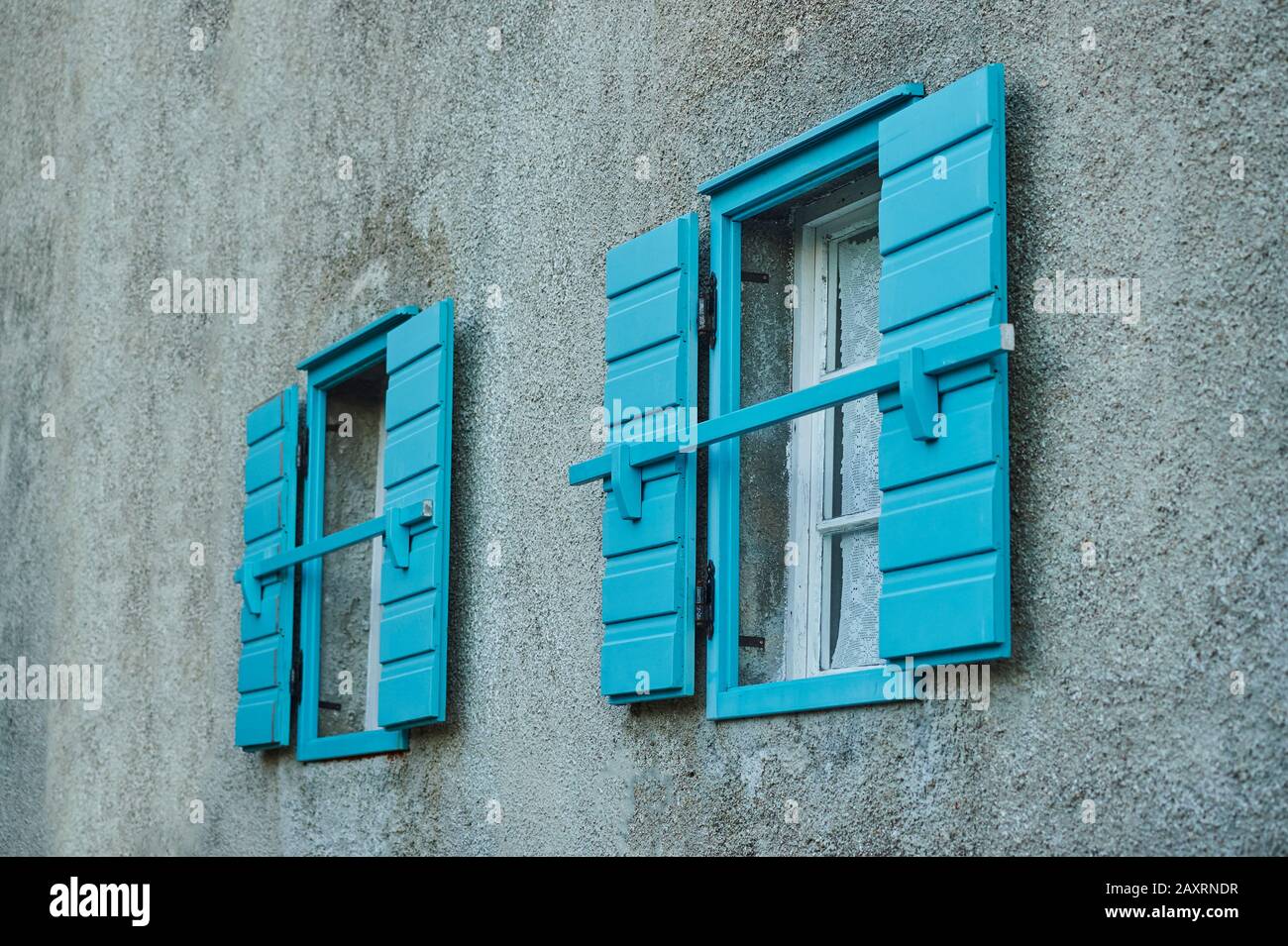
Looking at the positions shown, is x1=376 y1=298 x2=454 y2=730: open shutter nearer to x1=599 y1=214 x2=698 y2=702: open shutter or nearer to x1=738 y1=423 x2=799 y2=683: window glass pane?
x1=599 y1=214 x2=698 y2=702: open shutter

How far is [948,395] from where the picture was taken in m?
3.43

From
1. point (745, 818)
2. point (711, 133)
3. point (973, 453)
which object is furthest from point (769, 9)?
point (745, 818)

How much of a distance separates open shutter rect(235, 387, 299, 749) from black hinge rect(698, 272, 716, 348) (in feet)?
7.01

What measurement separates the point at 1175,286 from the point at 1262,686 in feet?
2.42

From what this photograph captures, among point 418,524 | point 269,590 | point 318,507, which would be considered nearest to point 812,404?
point 418,524

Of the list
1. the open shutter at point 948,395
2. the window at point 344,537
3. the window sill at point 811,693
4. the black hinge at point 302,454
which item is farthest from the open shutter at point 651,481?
the black hinge at point 302,454

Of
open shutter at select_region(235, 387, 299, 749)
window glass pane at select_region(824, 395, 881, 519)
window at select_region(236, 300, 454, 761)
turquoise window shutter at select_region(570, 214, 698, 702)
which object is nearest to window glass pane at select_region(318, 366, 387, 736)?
window at select_region(236, 300, 454, 761)

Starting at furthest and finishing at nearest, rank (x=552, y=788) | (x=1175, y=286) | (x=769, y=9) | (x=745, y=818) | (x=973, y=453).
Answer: (x=552, y=788)
(x=769, y=9)
(x=745, y=818)
(x=973, y=453)
(x=1175, y=286)

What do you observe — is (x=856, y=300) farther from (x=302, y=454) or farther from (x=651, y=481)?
(x=302, y=454)

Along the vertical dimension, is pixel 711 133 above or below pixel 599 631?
above

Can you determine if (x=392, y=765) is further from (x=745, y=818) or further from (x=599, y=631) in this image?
(x=745, y=818)

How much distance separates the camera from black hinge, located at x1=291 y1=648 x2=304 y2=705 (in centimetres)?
575

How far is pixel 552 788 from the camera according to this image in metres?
4.61
